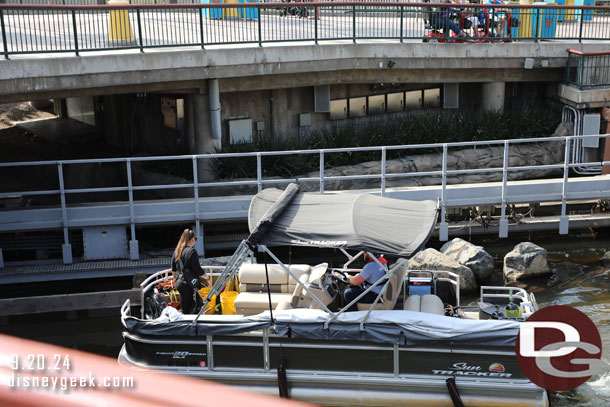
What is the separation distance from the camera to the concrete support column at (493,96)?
68.7ft

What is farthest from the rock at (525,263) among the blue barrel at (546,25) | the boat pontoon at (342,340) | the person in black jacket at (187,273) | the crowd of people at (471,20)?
the blue barrel at (546,25)

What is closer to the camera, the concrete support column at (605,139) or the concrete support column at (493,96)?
the concrete support column at (605,139)

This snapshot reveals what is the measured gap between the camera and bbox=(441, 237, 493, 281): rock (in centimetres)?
1434

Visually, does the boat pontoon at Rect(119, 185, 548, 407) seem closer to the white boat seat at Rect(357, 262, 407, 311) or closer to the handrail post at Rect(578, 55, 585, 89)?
the white boat seat at Rect(357, 262, 407, 311)

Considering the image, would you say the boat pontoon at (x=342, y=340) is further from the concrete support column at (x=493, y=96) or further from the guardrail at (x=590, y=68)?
the concrete support column at (x=493, y=96)

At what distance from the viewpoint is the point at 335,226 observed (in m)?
9.40

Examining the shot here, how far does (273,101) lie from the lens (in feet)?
63.3

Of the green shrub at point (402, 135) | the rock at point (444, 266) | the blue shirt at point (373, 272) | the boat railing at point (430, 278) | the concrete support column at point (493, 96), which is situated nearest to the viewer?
the blue shirt at point (373, 272)

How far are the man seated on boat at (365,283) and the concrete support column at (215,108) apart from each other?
8.54 meters

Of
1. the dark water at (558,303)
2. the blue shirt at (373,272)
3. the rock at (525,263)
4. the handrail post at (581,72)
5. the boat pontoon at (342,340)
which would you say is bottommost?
the dark water at (558,303)

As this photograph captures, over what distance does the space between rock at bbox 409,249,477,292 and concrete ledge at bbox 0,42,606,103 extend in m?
6.18

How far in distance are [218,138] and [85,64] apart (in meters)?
3.79

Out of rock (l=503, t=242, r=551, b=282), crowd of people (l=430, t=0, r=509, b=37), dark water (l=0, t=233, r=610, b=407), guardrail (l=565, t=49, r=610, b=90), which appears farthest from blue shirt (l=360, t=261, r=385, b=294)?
guardrail (l=565, t=49, r=610, b=90)

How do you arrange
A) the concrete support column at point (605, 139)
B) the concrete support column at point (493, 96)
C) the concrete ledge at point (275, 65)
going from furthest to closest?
the concrete support column at point (493, 96) < the concrete support column at point (605, 139) < the concrete ledge at point (275, 65)
